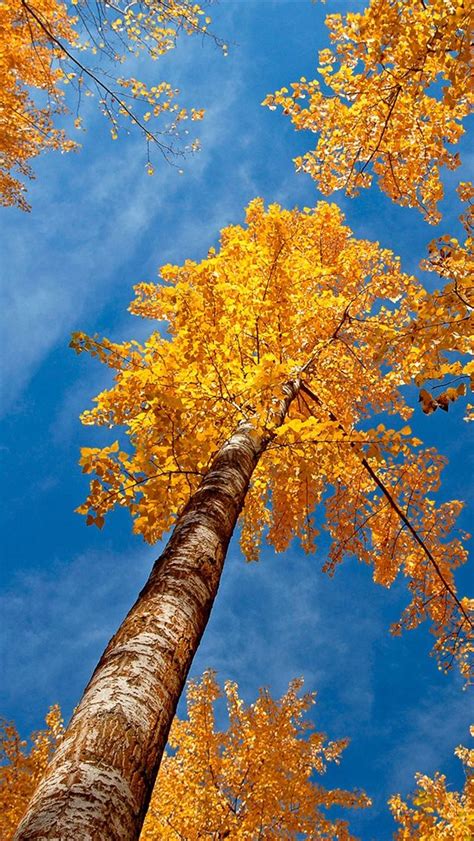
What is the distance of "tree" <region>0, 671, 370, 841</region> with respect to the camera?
725 cm

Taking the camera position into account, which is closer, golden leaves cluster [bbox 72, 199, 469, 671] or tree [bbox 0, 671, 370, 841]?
golden leaves cluster [bbox 72, 199, 469, 671]

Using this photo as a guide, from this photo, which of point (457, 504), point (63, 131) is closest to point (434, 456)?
point (457, 504)

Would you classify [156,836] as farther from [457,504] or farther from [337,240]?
[337,240]

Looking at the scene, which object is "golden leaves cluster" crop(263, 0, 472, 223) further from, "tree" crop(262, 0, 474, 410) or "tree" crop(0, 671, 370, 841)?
"tree" crop(0, 671, 370, 841)

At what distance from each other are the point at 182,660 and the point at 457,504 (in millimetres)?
5055

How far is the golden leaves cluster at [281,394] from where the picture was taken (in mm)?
2906

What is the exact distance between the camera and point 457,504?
19.6 feet

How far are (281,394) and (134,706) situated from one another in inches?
84.5

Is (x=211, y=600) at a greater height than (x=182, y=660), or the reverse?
(x=211, y=600)

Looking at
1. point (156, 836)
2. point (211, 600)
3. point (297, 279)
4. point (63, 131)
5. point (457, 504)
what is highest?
point (63, 131)

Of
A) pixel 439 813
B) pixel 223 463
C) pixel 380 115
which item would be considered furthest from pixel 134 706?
pixel 439 813

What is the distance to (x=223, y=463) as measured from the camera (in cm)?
334

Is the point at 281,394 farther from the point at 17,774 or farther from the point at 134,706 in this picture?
Answer: the point at 17,774

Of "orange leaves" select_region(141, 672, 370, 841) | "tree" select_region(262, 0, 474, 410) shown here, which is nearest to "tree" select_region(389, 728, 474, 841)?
"orange leaves" select_region(141, 672, 370, 841)
